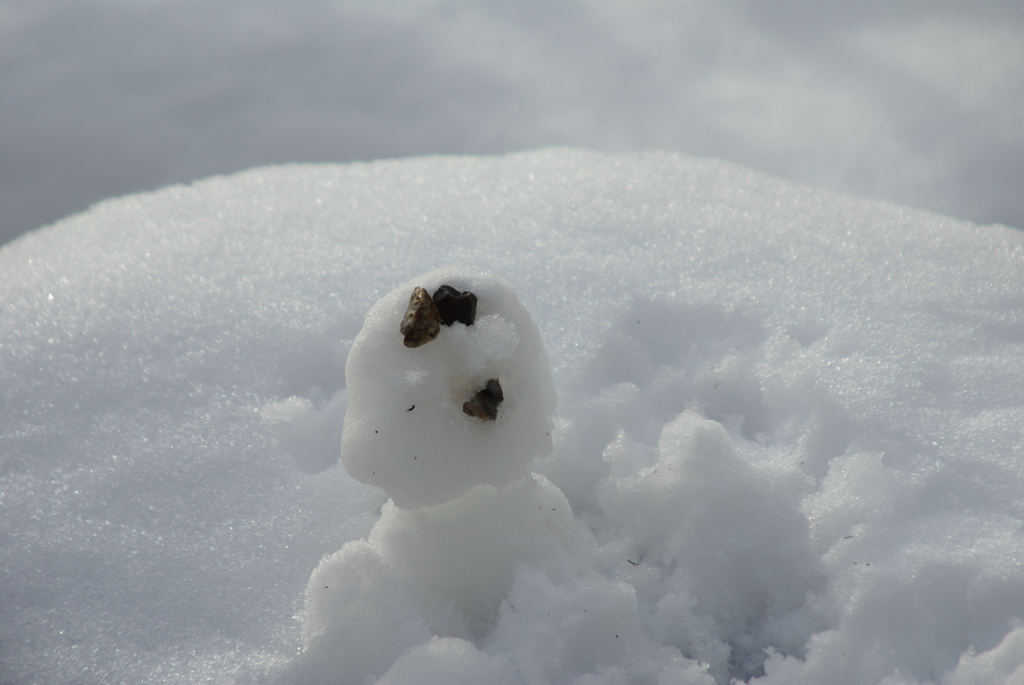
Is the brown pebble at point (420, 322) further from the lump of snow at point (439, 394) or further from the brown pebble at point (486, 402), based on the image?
the brown pebble at point (486, 402)

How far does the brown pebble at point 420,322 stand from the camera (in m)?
1.11

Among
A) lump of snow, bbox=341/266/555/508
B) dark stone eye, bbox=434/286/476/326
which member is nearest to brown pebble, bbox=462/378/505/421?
lump of snow, bbox=341/266/555/508

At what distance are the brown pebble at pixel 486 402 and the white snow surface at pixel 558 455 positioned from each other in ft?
0.64

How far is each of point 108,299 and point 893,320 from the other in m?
1.93

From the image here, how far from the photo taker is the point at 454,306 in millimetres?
1146

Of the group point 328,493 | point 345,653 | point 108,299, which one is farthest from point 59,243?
point 345,653

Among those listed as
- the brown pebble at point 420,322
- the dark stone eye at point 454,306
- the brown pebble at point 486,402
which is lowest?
the brown pebble at point 486,402

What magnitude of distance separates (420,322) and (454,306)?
0.22 ft

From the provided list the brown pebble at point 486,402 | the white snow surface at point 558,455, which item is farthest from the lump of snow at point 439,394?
the white snow surface at point 558,455

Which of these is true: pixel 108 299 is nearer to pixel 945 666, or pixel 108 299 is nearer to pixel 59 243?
pixel 59 243

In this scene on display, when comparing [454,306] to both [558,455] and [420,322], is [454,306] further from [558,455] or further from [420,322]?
[558,455]

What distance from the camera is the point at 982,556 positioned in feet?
4.12

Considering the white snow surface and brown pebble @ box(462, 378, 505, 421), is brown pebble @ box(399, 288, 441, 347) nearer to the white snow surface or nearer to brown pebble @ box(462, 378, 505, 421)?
brown pebble @ box(462, 378, 505, 421)

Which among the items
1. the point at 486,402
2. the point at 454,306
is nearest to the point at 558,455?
the point at 486,402
